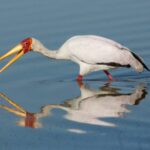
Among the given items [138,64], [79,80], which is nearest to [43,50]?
[79,80]

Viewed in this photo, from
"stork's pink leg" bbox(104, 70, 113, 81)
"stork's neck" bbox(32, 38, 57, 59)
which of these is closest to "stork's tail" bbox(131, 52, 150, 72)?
"stork's pink leg" bbox(104, 70, 113, 81)

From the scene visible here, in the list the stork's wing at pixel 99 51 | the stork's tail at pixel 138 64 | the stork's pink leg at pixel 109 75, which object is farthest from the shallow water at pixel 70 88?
the stork's wing at pixel 99 51

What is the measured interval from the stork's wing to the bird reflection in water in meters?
0.46

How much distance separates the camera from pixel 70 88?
39.1 ft

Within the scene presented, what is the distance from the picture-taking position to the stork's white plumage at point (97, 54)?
38.8ft

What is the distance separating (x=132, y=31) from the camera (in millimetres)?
14414

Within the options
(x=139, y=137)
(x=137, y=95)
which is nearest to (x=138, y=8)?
(x=137, y=95)

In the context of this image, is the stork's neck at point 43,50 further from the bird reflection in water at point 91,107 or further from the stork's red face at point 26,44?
the bird reflection in water at point 91,107

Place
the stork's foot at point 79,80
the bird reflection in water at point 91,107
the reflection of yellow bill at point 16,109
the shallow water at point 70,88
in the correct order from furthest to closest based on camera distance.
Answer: the stork's foot at point 79,80
the reflection of yellow bill at point 16,109
the bird reflection in water at point 91,107
the shallow water at point 70,88

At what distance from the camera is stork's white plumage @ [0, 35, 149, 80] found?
38.8ft

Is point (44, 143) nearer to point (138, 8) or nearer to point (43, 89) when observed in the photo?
point (43, 89)

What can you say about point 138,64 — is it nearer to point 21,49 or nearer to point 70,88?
point 70,88

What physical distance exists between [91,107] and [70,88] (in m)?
1.41

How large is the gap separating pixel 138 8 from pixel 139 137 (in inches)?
291
